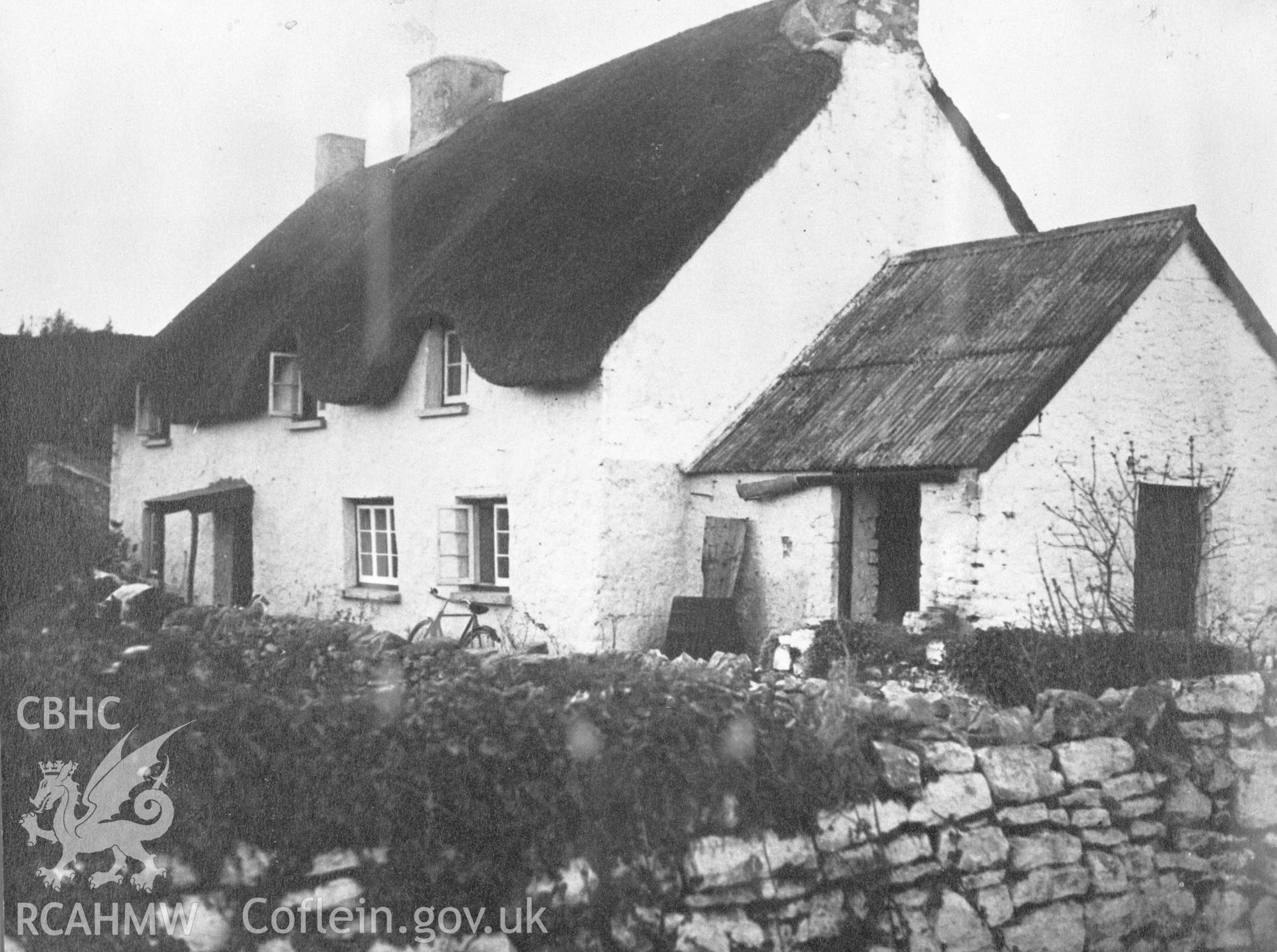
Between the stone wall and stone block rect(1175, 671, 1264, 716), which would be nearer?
the stone wall

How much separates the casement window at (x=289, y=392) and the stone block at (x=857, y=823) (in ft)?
34.6

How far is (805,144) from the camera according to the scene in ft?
41.4

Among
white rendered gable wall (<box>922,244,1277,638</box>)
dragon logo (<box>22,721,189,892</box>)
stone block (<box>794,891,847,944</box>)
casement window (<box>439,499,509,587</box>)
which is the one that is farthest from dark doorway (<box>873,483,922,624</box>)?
dragon logo (<box>22,721,189,892</box>)

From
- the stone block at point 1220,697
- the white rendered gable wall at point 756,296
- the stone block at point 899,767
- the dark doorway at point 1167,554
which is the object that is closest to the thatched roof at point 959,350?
the white rendered gable wall at point 756,296

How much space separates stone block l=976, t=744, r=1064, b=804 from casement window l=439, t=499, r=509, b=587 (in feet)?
24.6

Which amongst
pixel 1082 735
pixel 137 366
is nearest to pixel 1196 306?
pixel 1082 735

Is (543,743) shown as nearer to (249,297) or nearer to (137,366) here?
(249,297)

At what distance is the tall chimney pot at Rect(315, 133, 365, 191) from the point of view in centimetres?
1972

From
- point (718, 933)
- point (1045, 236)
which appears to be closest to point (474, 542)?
point (1045, 236)

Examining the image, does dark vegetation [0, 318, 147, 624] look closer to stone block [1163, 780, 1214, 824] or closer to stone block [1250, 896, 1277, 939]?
stone block [1163, 780, 1214, 824]

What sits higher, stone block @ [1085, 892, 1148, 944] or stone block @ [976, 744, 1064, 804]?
stone block @ [976, 744, 1064, 804]

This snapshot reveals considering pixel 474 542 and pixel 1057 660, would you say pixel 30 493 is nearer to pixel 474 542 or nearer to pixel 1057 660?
pixel 1057 660

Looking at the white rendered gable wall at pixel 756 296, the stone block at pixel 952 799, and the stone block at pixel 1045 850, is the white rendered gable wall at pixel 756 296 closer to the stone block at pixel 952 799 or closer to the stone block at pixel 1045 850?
the stone block at pixel 1045 850

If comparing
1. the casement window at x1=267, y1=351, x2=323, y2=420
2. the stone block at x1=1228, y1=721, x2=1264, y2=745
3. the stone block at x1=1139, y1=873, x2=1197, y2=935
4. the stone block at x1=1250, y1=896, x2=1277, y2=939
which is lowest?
the stone block at x1=1250, y1=896, x2=1277, y2=939
